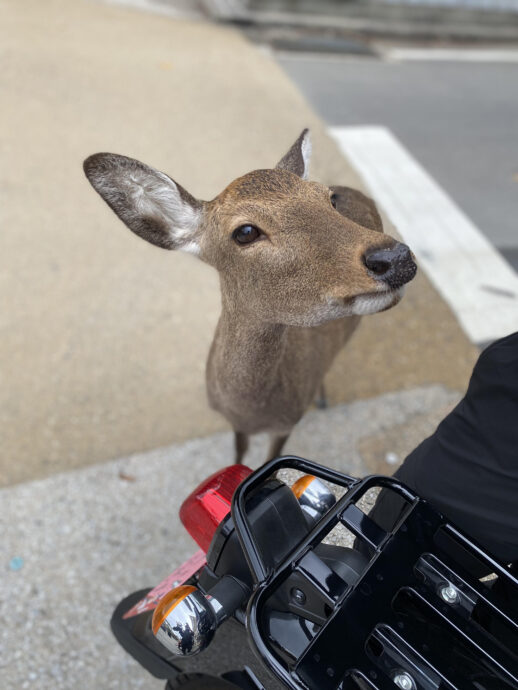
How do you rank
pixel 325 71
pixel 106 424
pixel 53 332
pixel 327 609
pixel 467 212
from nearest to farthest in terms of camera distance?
pixel 327 609 < pixel 106 424 < pixel 53 332 < pixel 467 212 < pixel 325 71

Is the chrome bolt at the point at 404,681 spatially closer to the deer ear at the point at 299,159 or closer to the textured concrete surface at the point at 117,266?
the deer ear at the point at 299,159

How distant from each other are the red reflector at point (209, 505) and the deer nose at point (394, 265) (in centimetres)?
68

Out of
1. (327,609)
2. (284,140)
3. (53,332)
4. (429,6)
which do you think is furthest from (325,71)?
(327,609)

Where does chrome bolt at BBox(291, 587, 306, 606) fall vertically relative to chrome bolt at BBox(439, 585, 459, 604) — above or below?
below

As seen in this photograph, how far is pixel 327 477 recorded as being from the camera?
156 centimetres

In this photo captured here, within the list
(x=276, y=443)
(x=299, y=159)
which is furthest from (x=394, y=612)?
(x=276, y=443)

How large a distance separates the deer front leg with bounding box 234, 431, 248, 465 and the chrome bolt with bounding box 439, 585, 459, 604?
1.83m

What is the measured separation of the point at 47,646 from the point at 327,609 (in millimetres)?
1931

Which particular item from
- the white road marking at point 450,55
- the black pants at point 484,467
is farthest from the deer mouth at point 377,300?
the white road marking at point 450,55

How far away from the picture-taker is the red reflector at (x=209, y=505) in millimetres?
1621

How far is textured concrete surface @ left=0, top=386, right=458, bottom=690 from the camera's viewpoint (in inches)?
105

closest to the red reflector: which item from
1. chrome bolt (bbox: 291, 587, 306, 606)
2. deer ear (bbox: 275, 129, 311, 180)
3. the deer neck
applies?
chrome bolt (bbox: 291, 587, 306, 606)

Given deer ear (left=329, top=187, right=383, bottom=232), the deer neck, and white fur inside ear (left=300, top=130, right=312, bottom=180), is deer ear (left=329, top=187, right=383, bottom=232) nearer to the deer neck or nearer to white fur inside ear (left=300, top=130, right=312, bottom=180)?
white fur inside ear (left=300, top=130, right=312, bottom=180)

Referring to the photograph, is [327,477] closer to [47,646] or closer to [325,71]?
[47,646]
